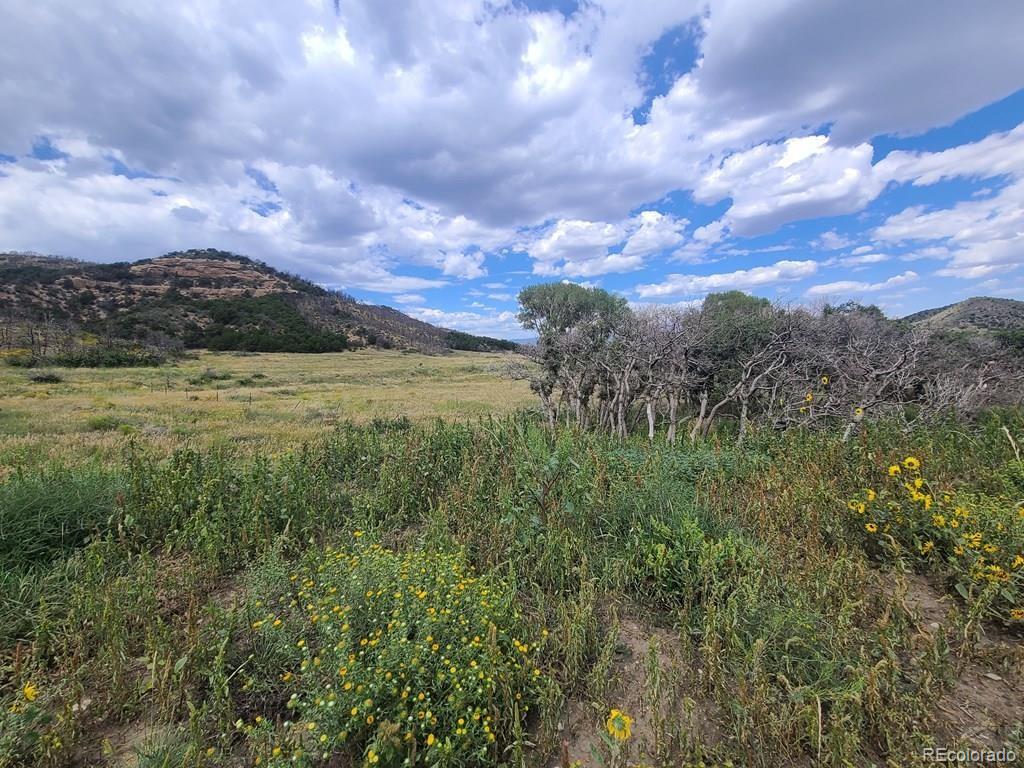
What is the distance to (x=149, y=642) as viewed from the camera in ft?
7.66

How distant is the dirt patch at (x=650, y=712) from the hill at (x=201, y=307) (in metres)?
36.9

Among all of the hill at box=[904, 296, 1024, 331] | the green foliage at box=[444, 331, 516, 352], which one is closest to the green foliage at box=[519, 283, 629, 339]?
the hill at box=[904, 296, 1024, 331]

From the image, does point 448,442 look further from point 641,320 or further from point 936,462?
point 641,320

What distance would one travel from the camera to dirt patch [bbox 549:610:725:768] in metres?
1.92

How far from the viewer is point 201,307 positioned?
78875 millimetres

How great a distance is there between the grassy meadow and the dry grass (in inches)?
118

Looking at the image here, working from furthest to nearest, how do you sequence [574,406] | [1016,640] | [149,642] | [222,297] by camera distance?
1. [222,297]
2. [574,406]
3. [1016,640]
4. [149,642]

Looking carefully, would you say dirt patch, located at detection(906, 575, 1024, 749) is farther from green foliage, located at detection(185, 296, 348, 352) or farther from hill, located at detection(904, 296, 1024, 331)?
green foliage, located at detection(185, 296, 348, 352)

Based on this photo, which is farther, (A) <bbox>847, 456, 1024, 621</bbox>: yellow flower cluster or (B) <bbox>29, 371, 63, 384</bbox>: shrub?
(B) <bbox>29, 371, 63, 384</bbox>: shrub

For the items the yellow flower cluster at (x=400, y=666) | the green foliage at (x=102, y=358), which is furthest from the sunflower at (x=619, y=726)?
the green foliage at (x=102, y=358)

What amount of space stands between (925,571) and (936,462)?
53.4 inches

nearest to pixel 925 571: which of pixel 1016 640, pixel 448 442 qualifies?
pixel 1016 640

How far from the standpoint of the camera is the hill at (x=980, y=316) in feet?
45.6

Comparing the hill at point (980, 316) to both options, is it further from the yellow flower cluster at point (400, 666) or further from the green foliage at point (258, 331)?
the green foliage at point (258, 331)
